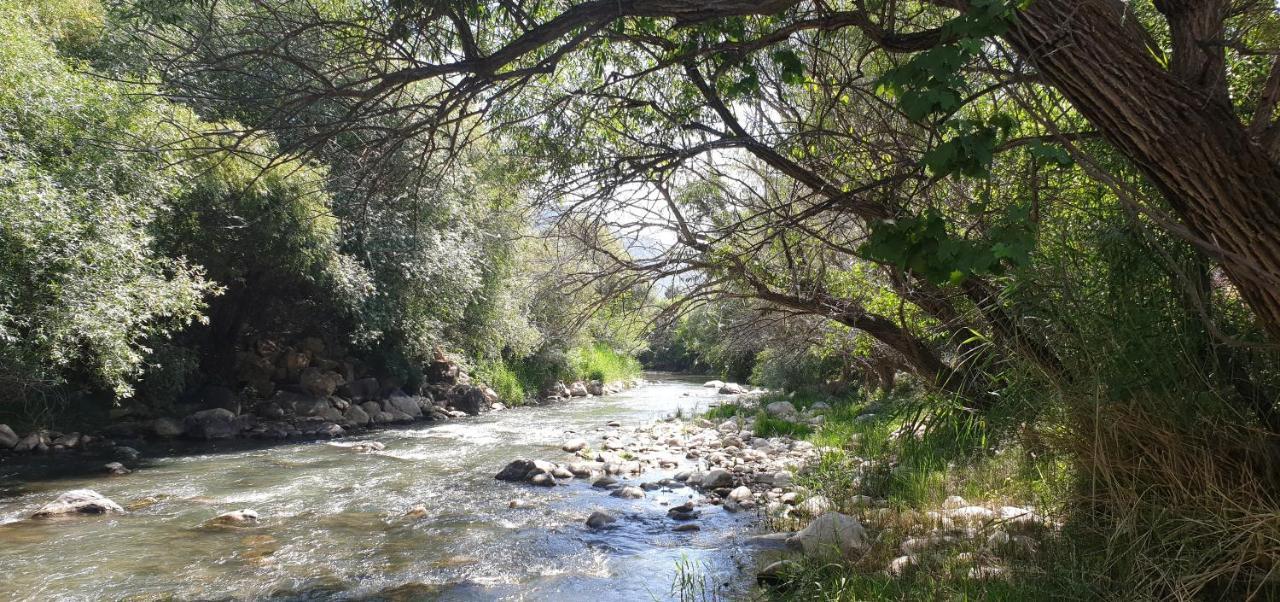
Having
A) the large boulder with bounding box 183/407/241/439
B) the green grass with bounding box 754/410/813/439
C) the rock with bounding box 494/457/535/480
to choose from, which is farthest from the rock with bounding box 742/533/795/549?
the large boulder with bounding box 183/407/241/439

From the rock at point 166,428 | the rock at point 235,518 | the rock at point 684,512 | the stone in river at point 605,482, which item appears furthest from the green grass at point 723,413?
the rock at point 166,428

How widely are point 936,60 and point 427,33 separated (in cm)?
276

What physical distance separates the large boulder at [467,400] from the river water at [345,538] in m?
7.68

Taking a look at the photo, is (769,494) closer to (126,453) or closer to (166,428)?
(126,453)

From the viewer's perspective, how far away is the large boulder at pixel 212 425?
13.6 metres

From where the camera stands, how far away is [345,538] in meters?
7.16

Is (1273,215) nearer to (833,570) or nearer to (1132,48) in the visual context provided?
(1132,48)

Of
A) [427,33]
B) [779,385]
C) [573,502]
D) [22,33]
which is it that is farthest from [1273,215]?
[779,385]

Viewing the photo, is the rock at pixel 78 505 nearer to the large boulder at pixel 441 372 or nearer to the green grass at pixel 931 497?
the green grass at pixel 931 497

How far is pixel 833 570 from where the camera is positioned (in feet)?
15.8

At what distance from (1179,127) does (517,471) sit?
356 inches

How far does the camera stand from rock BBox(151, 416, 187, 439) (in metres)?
13.2

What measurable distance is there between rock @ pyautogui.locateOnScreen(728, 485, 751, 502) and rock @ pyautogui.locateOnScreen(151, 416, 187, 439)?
1077cm

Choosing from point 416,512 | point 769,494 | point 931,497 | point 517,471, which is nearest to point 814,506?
point 931,497
